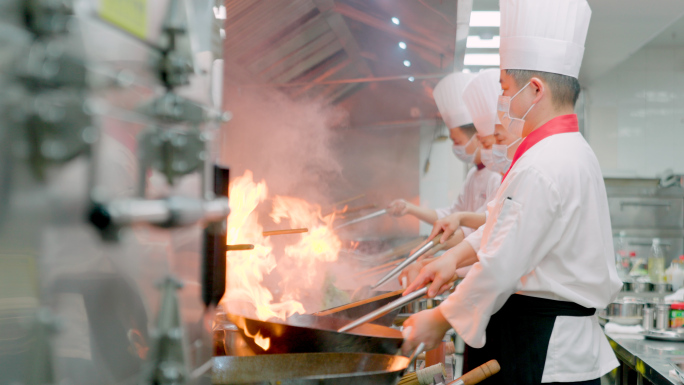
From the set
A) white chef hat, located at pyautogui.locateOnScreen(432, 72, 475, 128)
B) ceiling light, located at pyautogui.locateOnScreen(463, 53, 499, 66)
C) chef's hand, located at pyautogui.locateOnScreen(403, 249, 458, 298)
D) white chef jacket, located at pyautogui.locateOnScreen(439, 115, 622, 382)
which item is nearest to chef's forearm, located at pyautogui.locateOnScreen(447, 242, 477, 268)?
chef's hand, located at pyautogui.locateOnScreen(403, 249, 458, 298)

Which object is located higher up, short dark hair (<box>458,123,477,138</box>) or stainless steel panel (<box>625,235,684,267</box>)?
short dark hair (<box>458,123,477,138</box>)

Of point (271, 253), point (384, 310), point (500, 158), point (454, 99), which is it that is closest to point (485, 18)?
point (454, 99)

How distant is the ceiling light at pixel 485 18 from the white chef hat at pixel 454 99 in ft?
2.27

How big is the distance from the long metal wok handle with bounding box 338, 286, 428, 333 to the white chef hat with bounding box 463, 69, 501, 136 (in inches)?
52.6

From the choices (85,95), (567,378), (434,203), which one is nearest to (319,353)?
(567,378)

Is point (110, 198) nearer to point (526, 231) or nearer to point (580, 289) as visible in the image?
point (526, 231)

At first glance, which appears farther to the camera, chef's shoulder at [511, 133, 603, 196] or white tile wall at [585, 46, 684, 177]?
white tile wall at [585, 46, 684, 177]

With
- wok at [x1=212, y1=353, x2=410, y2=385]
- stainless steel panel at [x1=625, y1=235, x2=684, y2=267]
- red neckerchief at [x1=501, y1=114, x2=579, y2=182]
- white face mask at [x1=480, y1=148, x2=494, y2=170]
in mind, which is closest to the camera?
wok at [x1=212, y1=353, x2=410, y2=385]

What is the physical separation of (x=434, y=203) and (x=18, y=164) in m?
3.95

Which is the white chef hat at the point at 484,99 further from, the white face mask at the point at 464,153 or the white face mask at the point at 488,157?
the white face mask at the point at 464,153

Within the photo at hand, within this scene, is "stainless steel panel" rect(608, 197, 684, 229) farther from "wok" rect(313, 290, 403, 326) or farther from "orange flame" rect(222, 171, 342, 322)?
"wok" rect(313, 290, 403, 326)

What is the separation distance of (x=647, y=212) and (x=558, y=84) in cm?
526

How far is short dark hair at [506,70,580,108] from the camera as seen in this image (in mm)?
1580

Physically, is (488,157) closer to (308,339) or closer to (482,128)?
(482,128)
